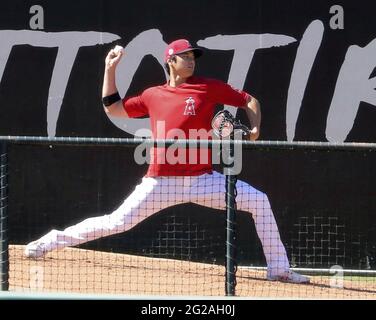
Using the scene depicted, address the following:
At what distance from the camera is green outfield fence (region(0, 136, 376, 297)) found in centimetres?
641

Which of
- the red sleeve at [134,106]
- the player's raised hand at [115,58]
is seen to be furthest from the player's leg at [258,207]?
the player's raised hand at [115,58]

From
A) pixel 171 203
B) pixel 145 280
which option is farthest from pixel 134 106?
pixel 145 280

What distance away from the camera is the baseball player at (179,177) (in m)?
7.08

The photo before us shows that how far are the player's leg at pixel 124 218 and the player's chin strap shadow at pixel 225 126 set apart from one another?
49cm

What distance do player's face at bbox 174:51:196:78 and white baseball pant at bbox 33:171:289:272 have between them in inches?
32.6

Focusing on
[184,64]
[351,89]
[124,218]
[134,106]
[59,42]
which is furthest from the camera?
[59,42]

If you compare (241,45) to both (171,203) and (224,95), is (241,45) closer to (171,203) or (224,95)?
(224,95)

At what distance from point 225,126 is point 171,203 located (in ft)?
2.35

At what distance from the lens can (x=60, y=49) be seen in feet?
28.7

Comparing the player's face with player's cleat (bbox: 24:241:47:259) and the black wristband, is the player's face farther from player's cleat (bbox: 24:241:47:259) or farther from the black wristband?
player's cleat (bbox: 24:241:47:259)

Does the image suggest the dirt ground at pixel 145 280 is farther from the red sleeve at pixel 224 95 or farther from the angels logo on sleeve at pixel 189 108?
the red sleeve at pixel 224 95

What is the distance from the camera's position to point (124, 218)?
7.05 meters
